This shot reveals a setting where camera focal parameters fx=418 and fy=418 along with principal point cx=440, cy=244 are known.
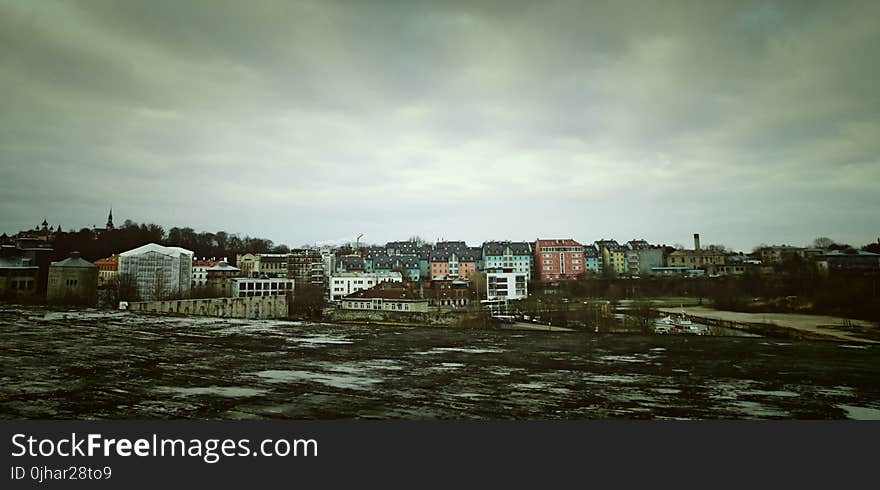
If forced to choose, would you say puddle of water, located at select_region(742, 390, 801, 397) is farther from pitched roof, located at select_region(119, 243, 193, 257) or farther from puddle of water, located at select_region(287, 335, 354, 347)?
pitched roof, located at select_region(119, 243, 193, 257)

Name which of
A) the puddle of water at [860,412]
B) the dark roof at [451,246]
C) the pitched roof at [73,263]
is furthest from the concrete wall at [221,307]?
the dark roof at [451,246]

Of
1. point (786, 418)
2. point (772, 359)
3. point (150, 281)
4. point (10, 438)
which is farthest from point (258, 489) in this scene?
point (150, 281)

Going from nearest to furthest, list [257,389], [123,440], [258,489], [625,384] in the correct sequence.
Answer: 1. [258,489]
2. [123,440]
3. [257,389]
4. [625,384]

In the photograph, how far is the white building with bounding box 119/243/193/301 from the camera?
113ft

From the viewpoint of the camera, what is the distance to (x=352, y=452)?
223 centimetres

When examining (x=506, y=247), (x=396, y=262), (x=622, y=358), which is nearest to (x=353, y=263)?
(x=396, y=262)

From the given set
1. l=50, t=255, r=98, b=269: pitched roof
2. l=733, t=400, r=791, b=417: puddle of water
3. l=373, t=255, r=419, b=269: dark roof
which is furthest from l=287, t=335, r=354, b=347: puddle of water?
l=373, t=255, r=419, b=269: dark roof

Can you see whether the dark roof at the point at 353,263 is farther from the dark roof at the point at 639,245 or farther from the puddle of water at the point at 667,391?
the puddle of water at the point at 667,391

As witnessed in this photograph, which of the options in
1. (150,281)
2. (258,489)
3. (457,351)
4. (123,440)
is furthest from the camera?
(150,281)

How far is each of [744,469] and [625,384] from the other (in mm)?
1183

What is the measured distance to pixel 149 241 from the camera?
41.1 metres

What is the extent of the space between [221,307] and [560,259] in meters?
43.5

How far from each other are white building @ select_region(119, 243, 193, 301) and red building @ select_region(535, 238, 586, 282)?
39.4 meters

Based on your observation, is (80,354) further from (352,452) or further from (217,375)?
(352,452)
